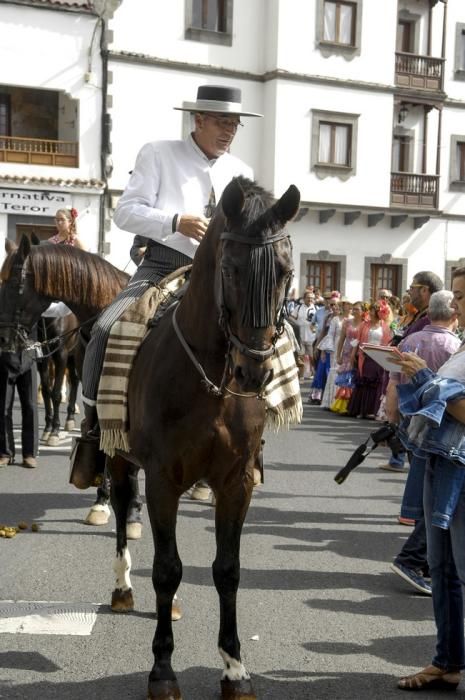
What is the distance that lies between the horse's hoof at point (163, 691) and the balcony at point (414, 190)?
27903 mm

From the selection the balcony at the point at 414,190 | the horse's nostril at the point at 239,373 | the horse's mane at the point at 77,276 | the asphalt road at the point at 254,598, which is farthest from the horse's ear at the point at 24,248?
the balcony at the point at 414,190

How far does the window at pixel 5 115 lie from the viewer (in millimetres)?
27062

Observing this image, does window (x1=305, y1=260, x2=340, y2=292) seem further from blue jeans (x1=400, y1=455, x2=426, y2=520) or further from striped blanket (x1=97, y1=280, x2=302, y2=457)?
striped blanket (x1=97, y1=280, x2=302, y2=457)

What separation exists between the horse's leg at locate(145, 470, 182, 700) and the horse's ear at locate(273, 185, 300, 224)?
4.64ft

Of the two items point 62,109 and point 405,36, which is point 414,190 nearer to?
point 405,36

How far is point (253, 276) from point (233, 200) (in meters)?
0.35

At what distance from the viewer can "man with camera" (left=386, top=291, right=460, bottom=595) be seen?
5953 millimetres

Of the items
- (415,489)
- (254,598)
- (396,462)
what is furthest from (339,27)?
(254,598)

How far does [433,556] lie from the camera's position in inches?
164

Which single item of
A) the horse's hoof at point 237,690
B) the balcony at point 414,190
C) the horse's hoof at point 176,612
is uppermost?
the balcony at point 414,190

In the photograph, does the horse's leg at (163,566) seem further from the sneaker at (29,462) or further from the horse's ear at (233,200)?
the sneaker at (29,462)

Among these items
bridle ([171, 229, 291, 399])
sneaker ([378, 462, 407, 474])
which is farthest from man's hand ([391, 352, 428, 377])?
sneaker ([378, 462, 407, 474])

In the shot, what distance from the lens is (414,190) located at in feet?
101

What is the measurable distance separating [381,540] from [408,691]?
3.17 m
